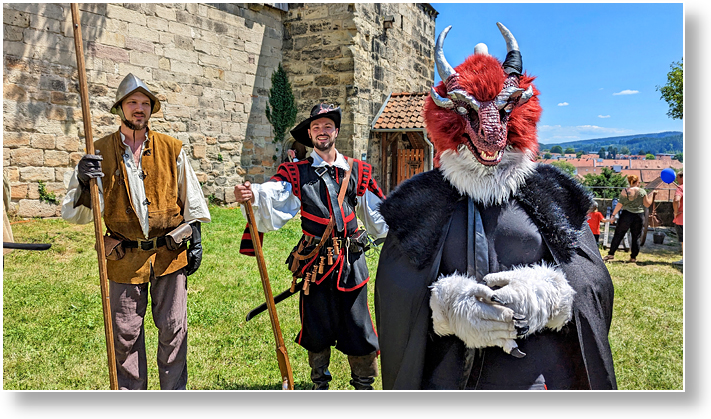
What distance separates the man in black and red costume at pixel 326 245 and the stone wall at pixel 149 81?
270 inches

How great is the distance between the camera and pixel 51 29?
7875 millimetres

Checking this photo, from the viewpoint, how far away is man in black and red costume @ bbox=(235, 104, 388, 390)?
118 inches

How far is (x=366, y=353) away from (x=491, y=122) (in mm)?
1778

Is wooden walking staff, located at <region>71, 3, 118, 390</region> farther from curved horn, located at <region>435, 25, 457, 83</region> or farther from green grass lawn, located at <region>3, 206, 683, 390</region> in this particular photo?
curved horn, located at <region>435, 25, 457, 83</region>

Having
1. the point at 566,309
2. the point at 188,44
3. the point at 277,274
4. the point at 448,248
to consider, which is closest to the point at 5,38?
the point at 188,44

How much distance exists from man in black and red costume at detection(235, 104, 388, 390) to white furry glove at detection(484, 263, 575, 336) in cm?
128

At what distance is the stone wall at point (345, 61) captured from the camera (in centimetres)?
1148

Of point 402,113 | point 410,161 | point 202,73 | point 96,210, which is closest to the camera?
point 96,210

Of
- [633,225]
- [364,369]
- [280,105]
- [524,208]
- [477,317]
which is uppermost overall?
[280,105]

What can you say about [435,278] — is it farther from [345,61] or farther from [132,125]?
[345,61]

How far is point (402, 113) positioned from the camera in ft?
41.7

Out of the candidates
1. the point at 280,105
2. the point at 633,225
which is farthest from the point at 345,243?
the point at 280,105

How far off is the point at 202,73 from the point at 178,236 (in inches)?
336

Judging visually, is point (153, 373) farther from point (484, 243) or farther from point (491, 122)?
point (491, 122)
